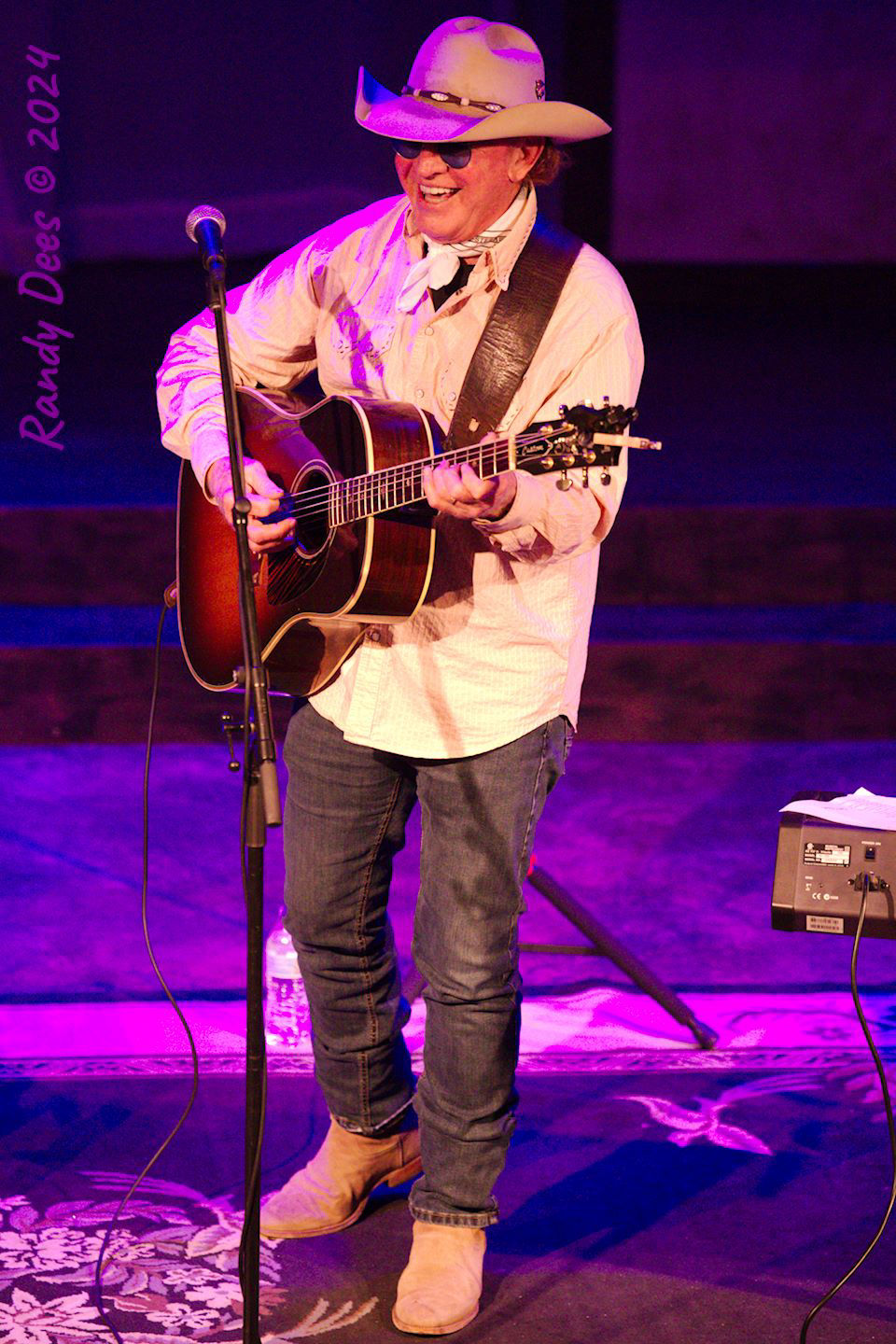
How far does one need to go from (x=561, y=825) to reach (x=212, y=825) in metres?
1.08

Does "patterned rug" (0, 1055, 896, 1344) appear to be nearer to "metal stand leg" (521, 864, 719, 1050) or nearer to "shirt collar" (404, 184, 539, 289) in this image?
"metal stand leg" (521, 864, 719, 1050)

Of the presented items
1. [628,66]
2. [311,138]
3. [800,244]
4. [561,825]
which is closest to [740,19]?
[628,66]

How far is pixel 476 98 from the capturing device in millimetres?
2607

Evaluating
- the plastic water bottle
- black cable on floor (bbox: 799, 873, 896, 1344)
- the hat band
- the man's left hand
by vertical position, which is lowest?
the plastic water bottle

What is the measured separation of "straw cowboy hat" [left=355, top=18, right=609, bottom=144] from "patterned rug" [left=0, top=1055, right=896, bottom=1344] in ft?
6.23

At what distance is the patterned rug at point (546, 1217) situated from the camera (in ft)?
8.97

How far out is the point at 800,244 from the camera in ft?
Answer: 33.9

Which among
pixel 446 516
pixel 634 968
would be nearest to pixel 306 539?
pixel 446 516

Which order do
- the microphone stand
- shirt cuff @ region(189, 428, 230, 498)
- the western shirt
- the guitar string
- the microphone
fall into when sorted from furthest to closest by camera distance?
1. shirt cuff @ region(189, 428, 230, 498)
2. the western shirt
3. the guitar string
4. the microphone
5. the microphone stand

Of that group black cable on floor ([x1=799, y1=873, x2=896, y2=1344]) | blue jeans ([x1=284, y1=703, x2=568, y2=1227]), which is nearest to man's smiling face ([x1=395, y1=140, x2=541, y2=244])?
blue jeans ([x1=284, y1=703, x2=568, y2=1227])

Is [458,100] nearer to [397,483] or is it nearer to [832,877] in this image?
[397,483]

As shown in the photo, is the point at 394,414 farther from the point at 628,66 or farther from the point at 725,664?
the point at 628,66

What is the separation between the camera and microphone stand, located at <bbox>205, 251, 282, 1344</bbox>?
2.04 meters

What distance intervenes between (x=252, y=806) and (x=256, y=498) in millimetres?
726
